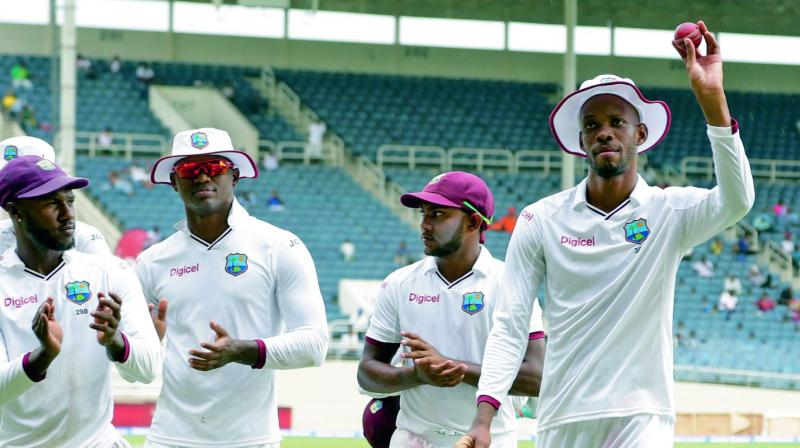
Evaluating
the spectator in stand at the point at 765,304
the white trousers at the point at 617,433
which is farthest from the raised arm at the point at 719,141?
the spectator in stand at the point at 765,304

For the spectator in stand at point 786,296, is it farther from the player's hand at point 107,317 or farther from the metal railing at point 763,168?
the player's hand at point 107,317

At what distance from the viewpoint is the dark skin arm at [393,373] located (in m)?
5.17

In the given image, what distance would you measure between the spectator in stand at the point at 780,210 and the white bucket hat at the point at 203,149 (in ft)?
84.6

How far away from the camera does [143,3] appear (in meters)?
33.7

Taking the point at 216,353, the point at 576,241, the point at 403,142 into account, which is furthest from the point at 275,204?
the point at 576,241

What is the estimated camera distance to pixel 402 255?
25828 mm

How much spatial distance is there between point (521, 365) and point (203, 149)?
1.59 metres

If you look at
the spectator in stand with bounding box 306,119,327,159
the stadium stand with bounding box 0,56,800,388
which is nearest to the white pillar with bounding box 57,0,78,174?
the stadium stand with bounding box 0,56,800,388

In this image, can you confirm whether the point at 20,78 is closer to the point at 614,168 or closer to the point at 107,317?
the point at 107,317

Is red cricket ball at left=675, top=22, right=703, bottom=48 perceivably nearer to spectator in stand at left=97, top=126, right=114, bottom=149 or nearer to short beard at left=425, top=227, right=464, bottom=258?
short beard at left=425, top=227, right=464, bottom=258

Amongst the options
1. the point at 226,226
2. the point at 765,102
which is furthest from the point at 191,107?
the point at 226,226

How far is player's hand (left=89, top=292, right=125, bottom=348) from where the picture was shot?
15.3ft

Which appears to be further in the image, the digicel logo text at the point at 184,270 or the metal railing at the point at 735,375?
the metal railing at the point at 735,375

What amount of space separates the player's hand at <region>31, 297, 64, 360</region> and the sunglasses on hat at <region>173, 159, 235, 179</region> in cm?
110
